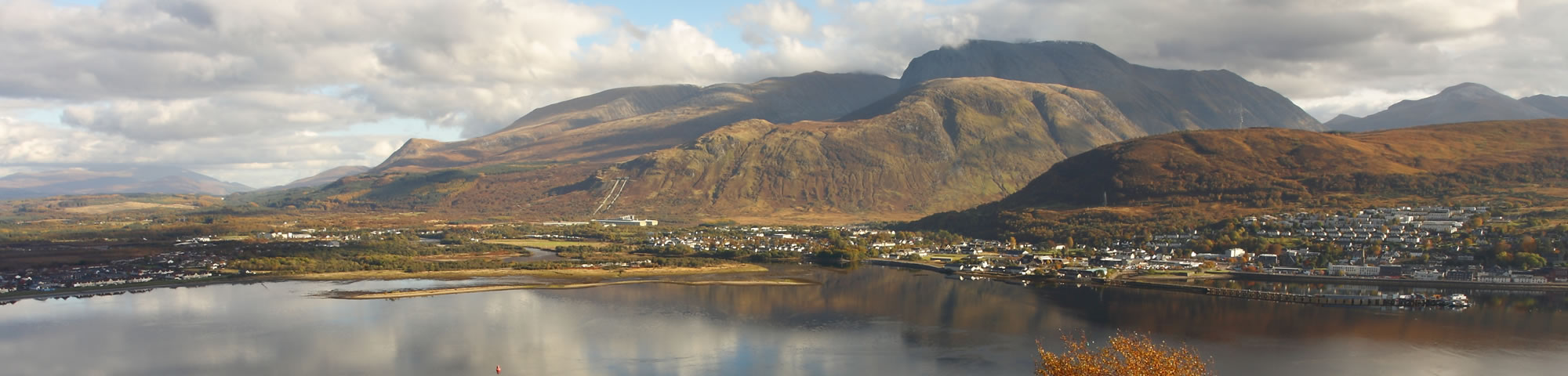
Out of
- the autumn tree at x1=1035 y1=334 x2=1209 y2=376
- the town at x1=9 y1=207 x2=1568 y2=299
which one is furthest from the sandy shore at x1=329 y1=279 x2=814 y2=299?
the autumn tree at x1=1035 y1=334 x2=1209 y2=376

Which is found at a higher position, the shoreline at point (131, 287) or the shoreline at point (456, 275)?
the shoreline at point (456, 275)

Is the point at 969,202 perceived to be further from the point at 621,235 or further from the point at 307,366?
the point at 307,366

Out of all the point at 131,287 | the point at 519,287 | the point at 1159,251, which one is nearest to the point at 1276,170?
the point at 1159,251

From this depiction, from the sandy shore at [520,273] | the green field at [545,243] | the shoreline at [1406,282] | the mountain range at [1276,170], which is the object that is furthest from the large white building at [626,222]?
the shoreline at [1406,282]

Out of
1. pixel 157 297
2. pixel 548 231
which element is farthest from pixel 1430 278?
pixel 548 231

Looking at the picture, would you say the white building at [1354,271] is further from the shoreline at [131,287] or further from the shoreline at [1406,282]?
the shoreline at [131,287]

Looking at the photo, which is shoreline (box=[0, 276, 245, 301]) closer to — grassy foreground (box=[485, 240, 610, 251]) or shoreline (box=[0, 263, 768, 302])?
shoreline (box=[0, 263, 768, 302])
